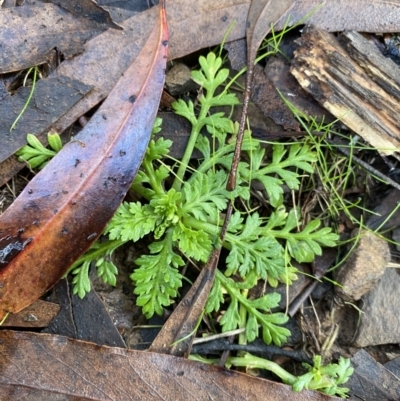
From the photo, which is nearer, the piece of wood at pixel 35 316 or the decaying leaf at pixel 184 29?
the piece of wood at pixel 35 316

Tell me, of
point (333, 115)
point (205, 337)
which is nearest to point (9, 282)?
point (205, 337)

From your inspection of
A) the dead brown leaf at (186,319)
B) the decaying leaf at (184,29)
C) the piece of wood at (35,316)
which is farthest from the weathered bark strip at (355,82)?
the piece of wood at (35,316)

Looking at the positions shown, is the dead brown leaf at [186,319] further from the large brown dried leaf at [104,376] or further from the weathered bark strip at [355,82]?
the weathered bark strip at [355,82]

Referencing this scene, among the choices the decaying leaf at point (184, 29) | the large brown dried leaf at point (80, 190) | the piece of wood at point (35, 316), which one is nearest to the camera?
the large brown dried leaf at point (80, 190)

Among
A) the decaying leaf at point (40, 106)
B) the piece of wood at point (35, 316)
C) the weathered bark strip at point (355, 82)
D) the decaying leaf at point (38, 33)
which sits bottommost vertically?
the piece of wood at point (35, 316)


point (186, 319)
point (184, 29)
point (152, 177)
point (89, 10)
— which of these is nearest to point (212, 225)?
point (152, 177)

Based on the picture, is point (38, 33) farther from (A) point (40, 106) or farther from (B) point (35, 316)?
(B) point (35, 316)

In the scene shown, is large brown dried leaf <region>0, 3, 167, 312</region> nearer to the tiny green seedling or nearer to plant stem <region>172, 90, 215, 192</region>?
the tiny green seedling
